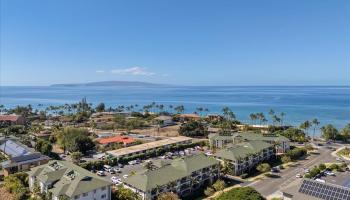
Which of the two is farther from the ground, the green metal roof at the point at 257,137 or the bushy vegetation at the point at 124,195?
the green metal roof at the point at 257,137

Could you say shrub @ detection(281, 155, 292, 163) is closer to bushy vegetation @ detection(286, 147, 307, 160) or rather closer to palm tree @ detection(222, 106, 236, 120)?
bushy vegetation @ detection(286, 147, 307, 160)

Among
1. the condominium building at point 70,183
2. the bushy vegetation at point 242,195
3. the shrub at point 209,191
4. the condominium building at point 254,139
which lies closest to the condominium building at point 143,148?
the condominium building at point 254,139

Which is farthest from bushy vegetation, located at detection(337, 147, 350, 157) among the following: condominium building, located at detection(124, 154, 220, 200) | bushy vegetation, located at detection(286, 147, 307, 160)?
condominium building, located at detection(124, 154, 220, 200)

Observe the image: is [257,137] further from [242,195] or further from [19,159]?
[19,159]

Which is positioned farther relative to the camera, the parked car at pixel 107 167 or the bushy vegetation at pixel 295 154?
the bushy vegetation at pixel 295 154

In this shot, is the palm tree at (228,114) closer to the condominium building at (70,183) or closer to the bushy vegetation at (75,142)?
the bushy vegetation at (75,142)

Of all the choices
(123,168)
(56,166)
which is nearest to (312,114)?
(123,168)
